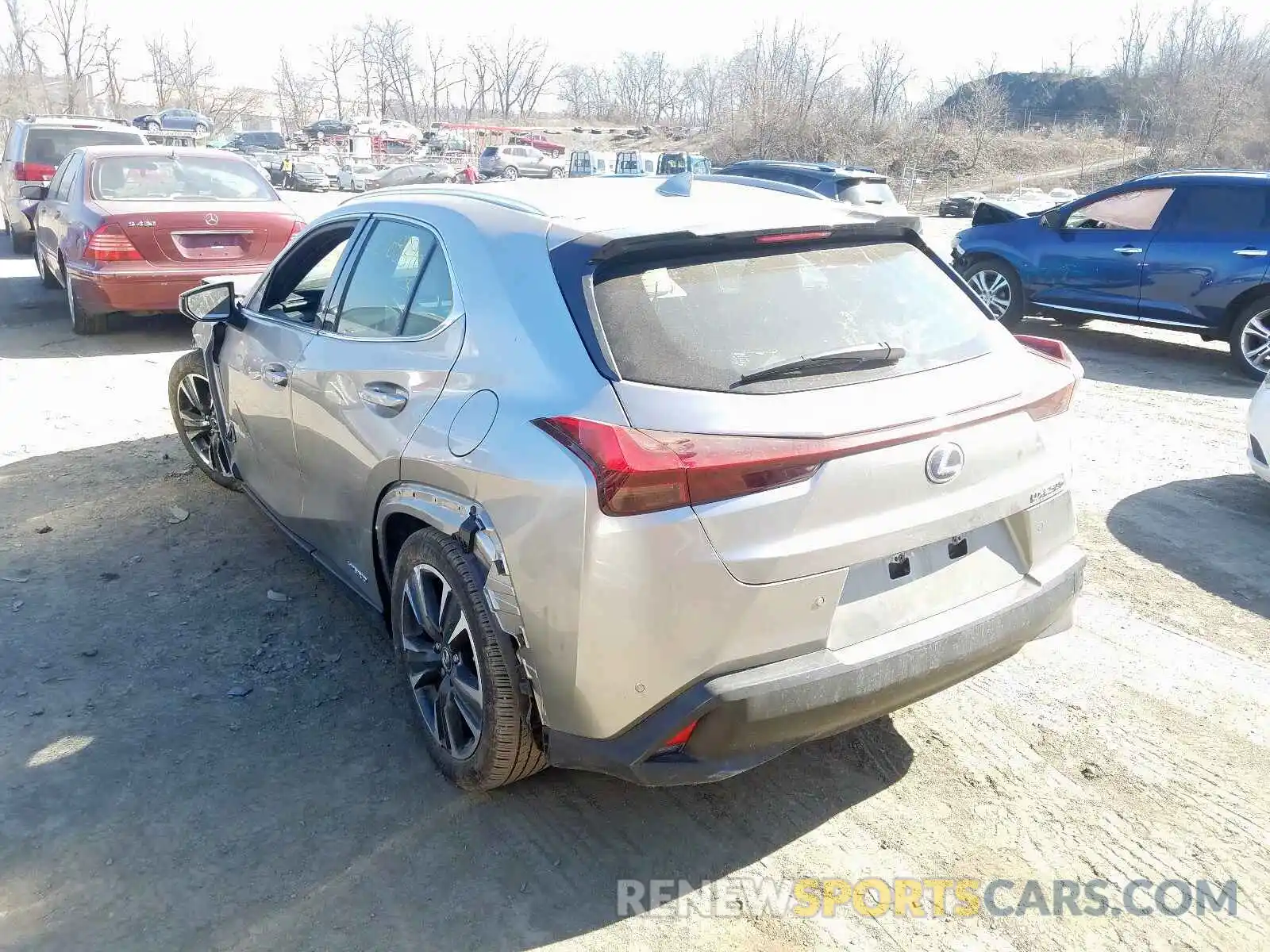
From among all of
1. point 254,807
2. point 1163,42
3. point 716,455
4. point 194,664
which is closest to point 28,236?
point 194,664

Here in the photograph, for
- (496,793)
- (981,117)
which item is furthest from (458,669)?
(981,117)

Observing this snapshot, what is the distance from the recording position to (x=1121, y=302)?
31.2 ft

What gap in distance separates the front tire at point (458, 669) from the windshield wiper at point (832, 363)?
0.95 metres

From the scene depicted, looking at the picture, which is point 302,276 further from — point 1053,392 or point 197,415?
point 1053,392

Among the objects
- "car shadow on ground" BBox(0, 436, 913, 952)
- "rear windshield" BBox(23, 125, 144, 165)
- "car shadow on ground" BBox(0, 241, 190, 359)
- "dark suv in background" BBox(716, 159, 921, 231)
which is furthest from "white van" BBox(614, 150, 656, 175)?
"car shadow on ground" BBox(0, 436, 913, 952)

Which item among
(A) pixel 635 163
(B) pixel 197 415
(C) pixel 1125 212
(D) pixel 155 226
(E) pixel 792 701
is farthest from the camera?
(A) pixel 635 163

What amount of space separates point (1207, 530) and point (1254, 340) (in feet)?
14.6

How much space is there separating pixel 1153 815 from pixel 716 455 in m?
1.81

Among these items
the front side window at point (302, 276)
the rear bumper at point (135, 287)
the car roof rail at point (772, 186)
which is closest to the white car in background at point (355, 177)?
the rear bumper at point (135, 287)

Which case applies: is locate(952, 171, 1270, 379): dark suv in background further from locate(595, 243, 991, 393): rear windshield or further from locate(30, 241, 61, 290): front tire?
locate(30, 241, 61, 290): front tire

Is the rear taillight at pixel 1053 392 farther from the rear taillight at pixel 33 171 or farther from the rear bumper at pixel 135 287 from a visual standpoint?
the rear taillight at pixel 33 171

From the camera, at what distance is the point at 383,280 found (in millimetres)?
3533

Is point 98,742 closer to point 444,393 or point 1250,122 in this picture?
point 444,393

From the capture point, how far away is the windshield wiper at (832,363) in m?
2.59
